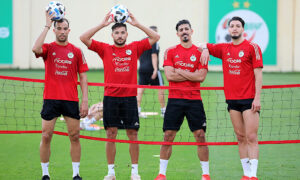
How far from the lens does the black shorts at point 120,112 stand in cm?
802

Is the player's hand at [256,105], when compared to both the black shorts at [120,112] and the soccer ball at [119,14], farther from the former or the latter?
the soccer ball at [119,14]

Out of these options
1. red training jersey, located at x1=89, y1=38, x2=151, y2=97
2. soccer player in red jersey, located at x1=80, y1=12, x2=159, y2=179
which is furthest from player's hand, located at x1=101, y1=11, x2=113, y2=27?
red training jersey, located at x1=89, y1=38, x2=151, y2=97

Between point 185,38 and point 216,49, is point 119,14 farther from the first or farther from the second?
point 216,49

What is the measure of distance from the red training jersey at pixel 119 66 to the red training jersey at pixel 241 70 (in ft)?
4.95

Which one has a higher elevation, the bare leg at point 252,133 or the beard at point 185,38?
the beard at point 185,38

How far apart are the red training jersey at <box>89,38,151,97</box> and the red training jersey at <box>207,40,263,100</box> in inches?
59.4

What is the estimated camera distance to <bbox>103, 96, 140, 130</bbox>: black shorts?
802cm

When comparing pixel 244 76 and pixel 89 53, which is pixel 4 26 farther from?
pixel 244 76

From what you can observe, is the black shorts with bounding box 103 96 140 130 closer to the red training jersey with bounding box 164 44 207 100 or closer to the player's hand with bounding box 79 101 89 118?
the player's hand with bounding box 79 101 89 118

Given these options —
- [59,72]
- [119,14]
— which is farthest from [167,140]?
[119,14]

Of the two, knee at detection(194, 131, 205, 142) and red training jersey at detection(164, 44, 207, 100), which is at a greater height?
red training jersey at detection(164, 44, 207, 100)

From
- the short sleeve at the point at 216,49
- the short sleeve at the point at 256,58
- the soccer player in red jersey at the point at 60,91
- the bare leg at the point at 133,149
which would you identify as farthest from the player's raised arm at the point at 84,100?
the short sleeve at the point at 256,58

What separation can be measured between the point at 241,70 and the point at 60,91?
2745 millimetres

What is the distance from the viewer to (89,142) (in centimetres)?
1127
